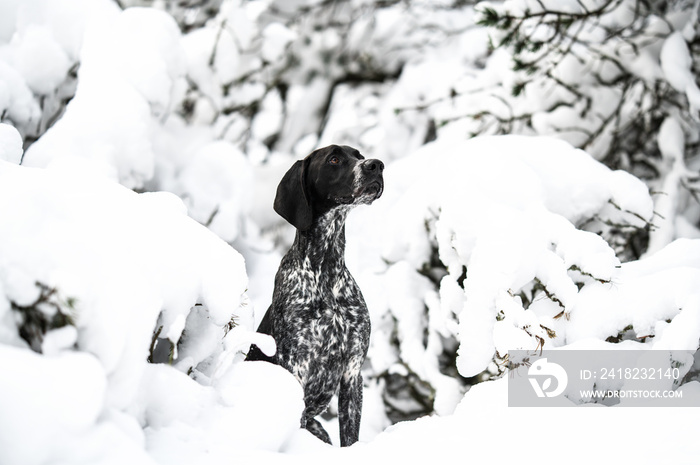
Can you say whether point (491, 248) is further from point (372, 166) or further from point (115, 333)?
point (115, 333)

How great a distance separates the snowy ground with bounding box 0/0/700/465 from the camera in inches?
68.1

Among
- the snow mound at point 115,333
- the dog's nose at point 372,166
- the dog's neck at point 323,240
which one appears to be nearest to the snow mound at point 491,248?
the dog's nose at point 372,166

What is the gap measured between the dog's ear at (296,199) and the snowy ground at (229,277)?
20.7 inches

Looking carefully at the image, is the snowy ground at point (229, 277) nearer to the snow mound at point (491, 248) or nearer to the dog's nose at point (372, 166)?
the snow mound at point (491, 248)

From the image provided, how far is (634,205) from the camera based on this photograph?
12.1ft

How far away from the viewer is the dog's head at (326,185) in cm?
346

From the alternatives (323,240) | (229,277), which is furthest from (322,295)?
(229,277)

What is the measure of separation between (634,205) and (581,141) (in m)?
1.83

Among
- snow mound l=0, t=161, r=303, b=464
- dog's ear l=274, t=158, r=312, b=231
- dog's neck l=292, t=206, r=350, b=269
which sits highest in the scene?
snow mound l=0, t=161, r=303, b=464

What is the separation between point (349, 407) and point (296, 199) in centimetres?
119

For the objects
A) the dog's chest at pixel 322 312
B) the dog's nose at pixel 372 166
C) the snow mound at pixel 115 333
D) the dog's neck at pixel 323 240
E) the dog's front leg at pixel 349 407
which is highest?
the snow mound at pixel 115 333

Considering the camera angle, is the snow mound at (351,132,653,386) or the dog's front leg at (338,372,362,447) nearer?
the snow mound at (351,132,653,386)

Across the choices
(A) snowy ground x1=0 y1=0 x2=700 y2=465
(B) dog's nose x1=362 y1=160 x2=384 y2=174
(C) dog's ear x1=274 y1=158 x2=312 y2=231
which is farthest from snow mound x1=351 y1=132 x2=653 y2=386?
(C) dog's ear x1=274 y1=158 x2=312 y2=231

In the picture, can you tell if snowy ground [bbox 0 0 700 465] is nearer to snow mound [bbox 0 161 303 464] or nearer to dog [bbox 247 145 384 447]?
snow mound [bbox 0 161 303 464]
